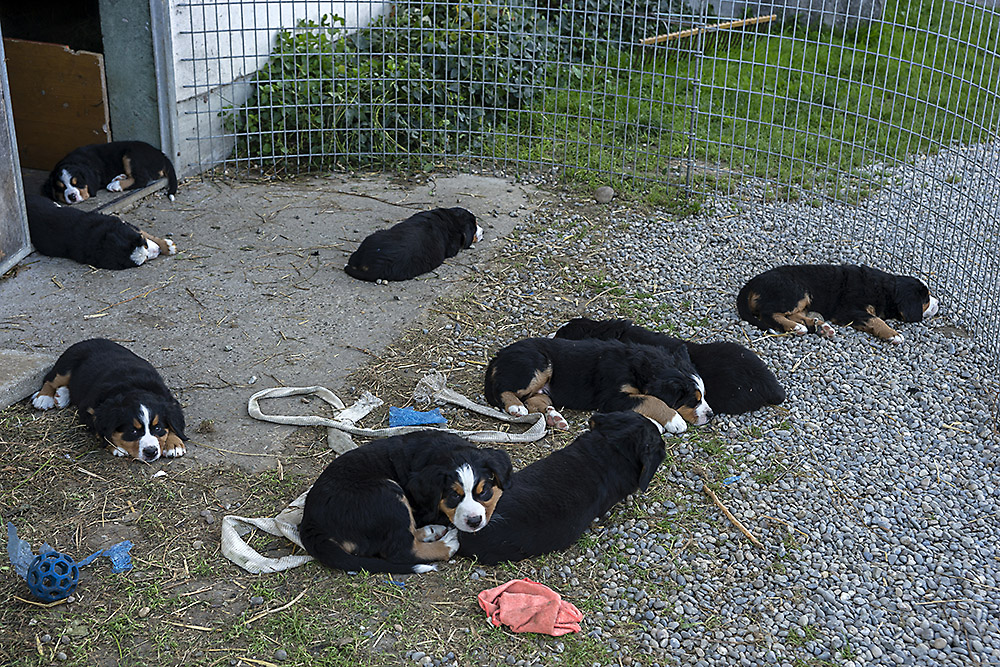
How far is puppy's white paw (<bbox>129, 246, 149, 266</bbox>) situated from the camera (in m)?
6.76

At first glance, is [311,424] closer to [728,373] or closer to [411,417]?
[411,417]

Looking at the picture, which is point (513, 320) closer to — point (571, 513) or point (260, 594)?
point (571, 513)

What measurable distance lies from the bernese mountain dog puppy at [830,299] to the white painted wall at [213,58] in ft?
12.8

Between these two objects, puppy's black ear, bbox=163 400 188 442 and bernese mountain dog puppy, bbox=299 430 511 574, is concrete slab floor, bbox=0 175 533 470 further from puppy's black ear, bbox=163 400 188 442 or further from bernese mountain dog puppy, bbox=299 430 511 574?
bernese mountain dog puppy, bbox=299 430 511 574

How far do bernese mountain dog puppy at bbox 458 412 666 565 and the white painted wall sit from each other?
4731 millimetres

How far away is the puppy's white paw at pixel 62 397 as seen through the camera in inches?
201

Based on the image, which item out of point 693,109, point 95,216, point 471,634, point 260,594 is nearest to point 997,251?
point 693,109

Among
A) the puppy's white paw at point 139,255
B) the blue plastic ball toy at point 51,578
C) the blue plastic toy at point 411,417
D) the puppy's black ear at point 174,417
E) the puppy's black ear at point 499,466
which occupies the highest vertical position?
the puppy's white paw at point 139,255

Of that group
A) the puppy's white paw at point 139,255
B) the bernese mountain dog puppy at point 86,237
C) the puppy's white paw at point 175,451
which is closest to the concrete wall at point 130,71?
the bernese mountain dog puppy at point 86,237

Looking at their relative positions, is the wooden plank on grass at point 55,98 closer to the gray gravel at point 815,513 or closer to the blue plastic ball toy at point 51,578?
the gray gravel at point 815,513

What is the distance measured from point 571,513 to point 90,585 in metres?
1.95

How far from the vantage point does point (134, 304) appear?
6.34 meters

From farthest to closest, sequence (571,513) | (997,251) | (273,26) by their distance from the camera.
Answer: (273,26)
(997,251)
(571,513)

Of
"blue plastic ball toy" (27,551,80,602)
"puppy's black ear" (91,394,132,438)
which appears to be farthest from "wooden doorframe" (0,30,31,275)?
"blue plastic ball toy" (27,551,80,602)
